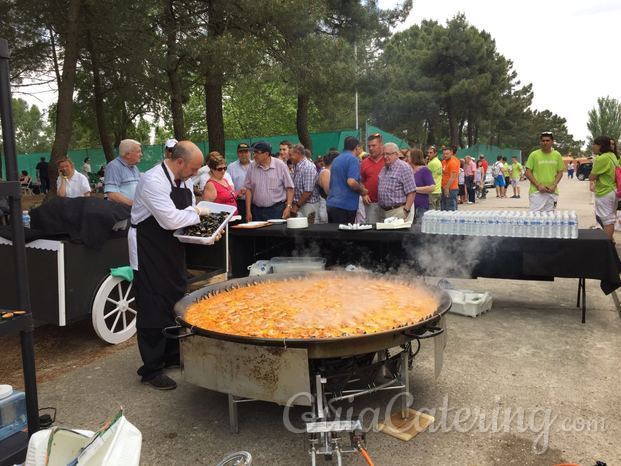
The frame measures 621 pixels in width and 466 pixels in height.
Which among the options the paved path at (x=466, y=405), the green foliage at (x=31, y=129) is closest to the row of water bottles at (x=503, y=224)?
the paved path at (x=466, y=405)

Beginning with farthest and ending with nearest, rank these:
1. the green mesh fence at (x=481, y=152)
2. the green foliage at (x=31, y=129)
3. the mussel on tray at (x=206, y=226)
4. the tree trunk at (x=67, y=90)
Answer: the green foliage at (x=31, y=129), the green mesh fence at (x=481, y=152), the tree trunk at (x=67, y=90), the mussel on tray at (x=206, y=226)

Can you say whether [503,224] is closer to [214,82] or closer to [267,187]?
[267,187]

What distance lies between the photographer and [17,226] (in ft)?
8.41

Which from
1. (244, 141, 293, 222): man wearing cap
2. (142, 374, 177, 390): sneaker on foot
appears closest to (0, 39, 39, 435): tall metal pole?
(142, 374, 177, 390): sneaker on foot

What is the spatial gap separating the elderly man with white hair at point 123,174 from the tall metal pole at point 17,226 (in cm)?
277

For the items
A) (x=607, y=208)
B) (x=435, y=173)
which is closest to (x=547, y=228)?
(x=607, y=208)

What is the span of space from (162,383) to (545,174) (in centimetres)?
619

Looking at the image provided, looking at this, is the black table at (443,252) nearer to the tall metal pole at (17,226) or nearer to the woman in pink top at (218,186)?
the woman in pink top at (218,186)

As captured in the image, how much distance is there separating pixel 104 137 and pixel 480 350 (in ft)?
64.2

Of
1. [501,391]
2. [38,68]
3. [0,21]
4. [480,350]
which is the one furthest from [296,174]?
[38,68]

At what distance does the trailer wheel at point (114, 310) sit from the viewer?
183 inches

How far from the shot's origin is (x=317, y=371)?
3.02 m

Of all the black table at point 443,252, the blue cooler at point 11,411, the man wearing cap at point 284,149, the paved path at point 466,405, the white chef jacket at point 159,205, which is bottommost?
the paved path at point 466,405

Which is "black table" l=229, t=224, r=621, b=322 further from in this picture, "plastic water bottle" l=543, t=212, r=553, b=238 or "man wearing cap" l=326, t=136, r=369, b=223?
"man wearing cap" l=326, t=136, r=369, b=223
